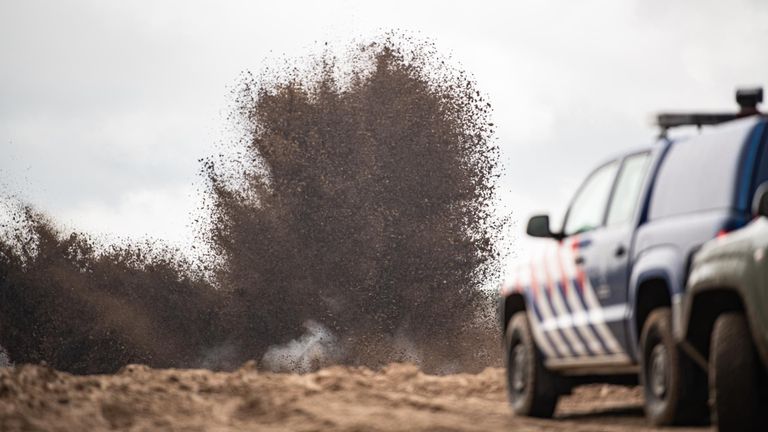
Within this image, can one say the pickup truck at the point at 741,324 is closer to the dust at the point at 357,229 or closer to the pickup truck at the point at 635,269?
the pickup truck at the point at 635,269

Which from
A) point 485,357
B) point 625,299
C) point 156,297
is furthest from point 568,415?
point 156,297

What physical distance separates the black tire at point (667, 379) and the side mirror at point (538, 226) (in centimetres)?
173

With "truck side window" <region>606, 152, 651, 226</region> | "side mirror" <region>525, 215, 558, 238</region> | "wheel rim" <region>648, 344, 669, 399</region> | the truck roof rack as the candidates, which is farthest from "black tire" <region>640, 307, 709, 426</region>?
"side mirror" <region>525, 215, 558, 238</region>

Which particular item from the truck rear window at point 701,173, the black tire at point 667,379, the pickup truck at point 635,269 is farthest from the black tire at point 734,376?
the black tire at point 667,379

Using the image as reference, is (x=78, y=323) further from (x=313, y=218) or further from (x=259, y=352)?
(x=313, y=218)

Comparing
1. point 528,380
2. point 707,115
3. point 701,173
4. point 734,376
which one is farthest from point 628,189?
point 734,376

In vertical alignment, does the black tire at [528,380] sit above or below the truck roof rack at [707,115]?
below

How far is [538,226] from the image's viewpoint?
1087 centimetres

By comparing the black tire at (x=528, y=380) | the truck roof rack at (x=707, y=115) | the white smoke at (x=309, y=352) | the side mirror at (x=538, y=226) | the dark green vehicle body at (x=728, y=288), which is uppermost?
the truck roof rack at (x=707, y=115)

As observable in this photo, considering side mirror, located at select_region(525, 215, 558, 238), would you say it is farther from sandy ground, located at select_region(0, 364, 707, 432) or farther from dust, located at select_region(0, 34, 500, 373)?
dust, located at select_region(0, 34, 500, 373)

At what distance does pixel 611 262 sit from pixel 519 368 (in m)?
2.31

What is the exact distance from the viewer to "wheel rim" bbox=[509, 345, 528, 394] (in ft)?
38.4

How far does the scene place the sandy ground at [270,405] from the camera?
996 centimetres

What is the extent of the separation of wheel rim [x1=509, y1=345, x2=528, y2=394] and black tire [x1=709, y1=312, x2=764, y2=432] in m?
4.39
